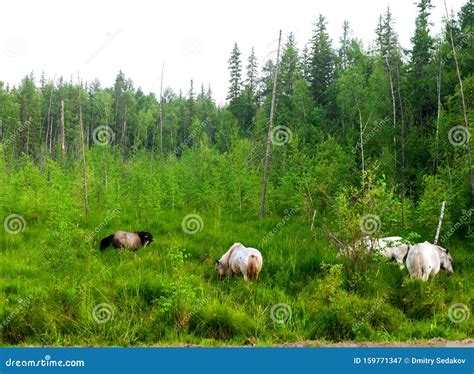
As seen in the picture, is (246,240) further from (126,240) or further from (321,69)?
(321,69)

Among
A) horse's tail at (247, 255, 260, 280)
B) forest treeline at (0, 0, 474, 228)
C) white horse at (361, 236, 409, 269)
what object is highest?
forest treeline at (0, 0, 474, 228)

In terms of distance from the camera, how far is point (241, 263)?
10.7 m

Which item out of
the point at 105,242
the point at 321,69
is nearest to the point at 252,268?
the point at 105,242

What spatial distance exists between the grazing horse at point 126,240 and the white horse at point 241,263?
9.36ft

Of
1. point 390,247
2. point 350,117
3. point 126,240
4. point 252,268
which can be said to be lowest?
point 252,268

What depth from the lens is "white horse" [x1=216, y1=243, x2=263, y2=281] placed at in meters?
10.6

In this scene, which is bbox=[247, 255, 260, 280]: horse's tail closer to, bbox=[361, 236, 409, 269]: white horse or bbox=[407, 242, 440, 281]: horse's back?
bbox=[361, 236, 409, 269]: white horse

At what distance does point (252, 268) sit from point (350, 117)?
83.4ft

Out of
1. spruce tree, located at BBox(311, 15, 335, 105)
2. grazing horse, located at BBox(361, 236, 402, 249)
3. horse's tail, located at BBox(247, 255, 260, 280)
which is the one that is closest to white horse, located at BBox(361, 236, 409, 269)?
grazing horse, located at BBox(361, 236, 402, 249)

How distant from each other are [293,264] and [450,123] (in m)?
10.3

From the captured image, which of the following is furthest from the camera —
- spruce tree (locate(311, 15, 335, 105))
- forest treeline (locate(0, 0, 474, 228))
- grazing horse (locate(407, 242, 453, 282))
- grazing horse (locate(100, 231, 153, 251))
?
spruce tree (locate(311, 15, 335, 105))

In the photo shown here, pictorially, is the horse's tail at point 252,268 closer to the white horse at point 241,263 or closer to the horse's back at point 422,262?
the white horse at point 241,263

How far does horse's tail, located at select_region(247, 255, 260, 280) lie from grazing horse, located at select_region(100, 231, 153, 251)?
3786mm

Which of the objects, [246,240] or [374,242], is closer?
[374,242]
